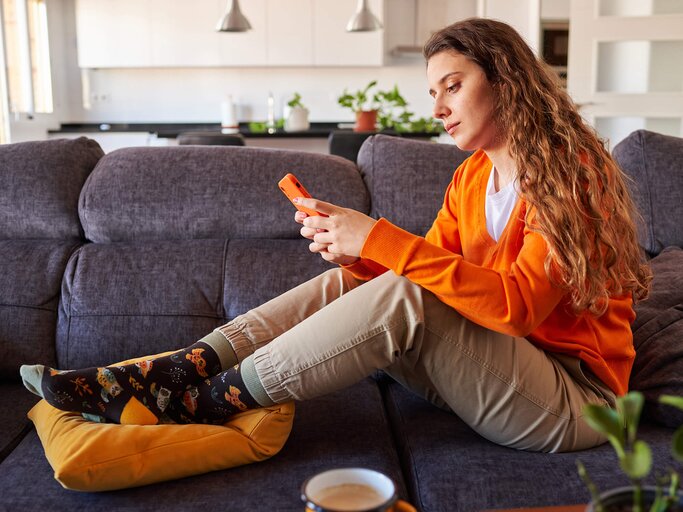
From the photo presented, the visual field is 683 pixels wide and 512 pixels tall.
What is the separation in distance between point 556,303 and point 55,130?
5.45m

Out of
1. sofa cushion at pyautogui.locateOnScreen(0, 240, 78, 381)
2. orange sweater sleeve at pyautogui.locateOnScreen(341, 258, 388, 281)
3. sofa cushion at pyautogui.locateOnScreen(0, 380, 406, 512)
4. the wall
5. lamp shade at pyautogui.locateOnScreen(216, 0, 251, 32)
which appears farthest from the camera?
the wall

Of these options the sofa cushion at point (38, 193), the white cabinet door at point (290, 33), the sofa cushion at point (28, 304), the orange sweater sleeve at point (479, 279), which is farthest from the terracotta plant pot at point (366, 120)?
the orange sweater sleeve at point (479, 279)

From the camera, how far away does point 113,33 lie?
5895mm

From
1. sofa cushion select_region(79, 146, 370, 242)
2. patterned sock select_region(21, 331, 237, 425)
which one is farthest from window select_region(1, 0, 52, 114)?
patterned sock select_region(21, 331, 237, 425)

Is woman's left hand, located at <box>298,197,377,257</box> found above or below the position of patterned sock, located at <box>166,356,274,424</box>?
above

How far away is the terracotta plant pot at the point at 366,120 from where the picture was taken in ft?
14.6

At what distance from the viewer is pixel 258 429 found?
4.12ft

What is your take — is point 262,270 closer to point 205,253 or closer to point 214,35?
point 205,253

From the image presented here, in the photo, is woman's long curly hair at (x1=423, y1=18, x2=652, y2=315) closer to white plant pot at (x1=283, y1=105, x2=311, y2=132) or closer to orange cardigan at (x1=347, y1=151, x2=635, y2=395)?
orange cardigan at (x1=347, y1=151, x2=635, y2=395)

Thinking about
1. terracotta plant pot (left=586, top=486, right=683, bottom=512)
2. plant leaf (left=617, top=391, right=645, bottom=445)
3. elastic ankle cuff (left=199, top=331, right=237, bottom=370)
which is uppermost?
plant leaf (left=617, top=391, right=645, bottom=445)

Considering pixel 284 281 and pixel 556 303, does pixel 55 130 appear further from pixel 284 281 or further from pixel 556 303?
pixel 556 303

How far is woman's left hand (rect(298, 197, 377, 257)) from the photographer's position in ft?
4.08

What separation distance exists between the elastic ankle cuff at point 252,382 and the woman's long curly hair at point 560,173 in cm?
52

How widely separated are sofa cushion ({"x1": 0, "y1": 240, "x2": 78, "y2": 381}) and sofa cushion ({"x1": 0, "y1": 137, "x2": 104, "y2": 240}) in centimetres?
6
